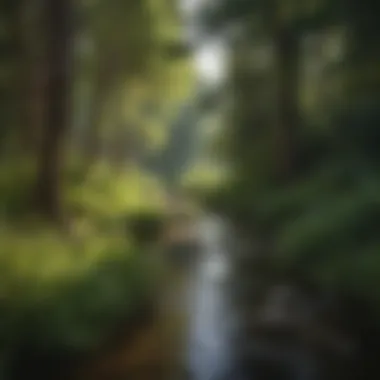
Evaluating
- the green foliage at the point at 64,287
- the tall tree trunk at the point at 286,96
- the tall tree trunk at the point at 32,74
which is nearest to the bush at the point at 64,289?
the green foliage at the point at 64,287

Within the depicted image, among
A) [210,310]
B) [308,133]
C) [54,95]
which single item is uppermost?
[54,95]

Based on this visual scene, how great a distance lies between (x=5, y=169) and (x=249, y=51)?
20.0 inches

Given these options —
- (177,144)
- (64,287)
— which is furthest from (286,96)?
(64,287)

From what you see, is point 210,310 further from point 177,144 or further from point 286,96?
point 286,96

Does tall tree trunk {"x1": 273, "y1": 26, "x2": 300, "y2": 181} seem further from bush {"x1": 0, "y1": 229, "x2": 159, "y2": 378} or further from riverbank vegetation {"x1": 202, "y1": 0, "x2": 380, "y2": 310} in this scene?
bush {"x1": 0, "y1": 229, "x2": 159, "y2": 378}

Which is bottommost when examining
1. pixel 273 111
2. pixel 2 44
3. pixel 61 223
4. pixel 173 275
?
pixel 173 275

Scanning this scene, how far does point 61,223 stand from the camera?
1365 mm

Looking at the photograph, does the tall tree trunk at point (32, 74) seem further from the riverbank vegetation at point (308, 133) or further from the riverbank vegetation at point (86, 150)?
the riverbank vegetation at point (308, 133)

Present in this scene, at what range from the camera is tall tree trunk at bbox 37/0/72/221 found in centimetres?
138

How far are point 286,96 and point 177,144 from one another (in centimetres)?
23

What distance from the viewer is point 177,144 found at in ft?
4.55

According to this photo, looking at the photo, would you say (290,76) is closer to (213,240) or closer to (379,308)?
(213,240)

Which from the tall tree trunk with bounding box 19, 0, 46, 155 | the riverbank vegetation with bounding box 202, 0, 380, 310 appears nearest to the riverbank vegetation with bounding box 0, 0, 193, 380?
the tall tree trunk with bounding box 19, 0, 46, 155

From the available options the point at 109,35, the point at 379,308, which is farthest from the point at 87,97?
the point at 379,308
